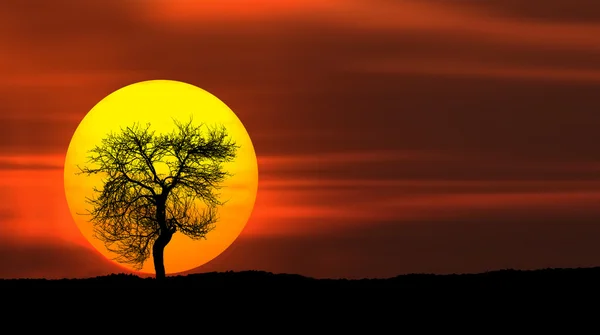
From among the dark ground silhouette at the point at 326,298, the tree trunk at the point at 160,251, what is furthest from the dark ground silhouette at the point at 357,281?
the tree trunk at the point at 160,251

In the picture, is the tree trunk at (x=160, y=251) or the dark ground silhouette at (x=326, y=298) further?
the tree trunk at (x=160, y=251)

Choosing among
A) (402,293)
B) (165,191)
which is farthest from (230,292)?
(165,191)

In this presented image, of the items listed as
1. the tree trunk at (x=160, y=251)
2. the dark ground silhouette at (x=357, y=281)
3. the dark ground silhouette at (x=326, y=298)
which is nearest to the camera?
the dark ground silhouette at (x=326, y=298)

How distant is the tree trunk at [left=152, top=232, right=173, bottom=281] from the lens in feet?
152

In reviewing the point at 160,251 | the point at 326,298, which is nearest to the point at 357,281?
the point at 326,298

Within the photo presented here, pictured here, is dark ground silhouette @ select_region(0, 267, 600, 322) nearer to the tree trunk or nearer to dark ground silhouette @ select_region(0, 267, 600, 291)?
dark ground silhouette @ select_region(0, 267, 600, 291)

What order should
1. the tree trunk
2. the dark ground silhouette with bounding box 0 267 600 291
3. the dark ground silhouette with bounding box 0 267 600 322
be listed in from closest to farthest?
1. the dark ground silhouette with bounding box 0 267 600 322
2. the dark ground silhouette with bounding box 0 267 600 291
3. the tree trunk

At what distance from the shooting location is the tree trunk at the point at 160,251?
46.3 meters

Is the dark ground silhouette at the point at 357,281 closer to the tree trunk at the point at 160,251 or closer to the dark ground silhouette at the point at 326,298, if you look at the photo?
the dark ground silhouette at the point at 326,298

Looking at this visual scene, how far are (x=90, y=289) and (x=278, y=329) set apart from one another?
9.96m

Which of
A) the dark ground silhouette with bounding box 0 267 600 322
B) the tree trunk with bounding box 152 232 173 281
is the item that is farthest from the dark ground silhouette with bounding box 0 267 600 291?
the tree trunk with bounding box 152 232 173 281

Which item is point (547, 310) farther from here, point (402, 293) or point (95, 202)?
point (95, 202)

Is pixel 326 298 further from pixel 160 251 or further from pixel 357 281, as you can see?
pixel 160 251

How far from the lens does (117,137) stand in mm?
47156
